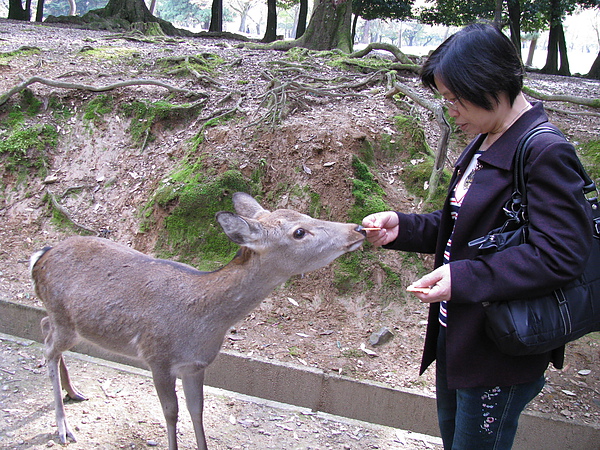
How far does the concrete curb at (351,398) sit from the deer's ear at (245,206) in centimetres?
142

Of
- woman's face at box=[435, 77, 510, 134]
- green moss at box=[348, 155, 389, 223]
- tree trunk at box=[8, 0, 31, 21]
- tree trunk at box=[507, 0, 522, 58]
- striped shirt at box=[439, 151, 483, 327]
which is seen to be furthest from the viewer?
tree trunk at box=[8, 0, 31, 21]

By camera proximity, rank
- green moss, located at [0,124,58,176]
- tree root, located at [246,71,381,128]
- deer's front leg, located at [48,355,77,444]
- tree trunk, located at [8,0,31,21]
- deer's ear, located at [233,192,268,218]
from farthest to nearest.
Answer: tree trunk, located at [8,0,31,21]
green moss, located at [0,124,58,176]
tree root, located at [246,71,381,128]
deer's front leg, located at [48,355,77,444]
deer's ear, located at [233,192,268,218]

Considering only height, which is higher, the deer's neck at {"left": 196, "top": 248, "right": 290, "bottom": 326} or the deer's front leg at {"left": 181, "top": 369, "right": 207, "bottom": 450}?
the deer's neck at {"left": 196, "top": 248, "right": 290, "bottom": 326}

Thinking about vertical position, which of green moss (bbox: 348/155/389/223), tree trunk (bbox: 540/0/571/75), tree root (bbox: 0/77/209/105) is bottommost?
green moss (bbox: 348/155/389/223)

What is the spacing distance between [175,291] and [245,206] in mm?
648

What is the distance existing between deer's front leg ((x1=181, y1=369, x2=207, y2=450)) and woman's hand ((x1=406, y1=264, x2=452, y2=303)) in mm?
1713

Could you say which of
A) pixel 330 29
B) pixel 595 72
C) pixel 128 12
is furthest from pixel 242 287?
pixel 128 12

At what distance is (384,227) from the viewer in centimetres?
255

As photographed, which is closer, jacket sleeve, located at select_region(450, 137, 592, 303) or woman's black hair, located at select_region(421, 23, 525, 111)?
jacket sleeve, located at select_region(450, 137, 592, 303)

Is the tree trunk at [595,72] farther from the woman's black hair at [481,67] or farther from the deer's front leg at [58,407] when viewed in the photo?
the deer's front leg at [58,407]

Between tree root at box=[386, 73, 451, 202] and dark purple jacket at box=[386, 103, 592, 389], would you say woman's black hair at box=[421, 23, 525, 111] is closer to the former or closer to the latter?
dark purple jacket at box=[386, 103, 592, 389]

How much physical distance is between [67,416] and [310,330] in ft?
6.37

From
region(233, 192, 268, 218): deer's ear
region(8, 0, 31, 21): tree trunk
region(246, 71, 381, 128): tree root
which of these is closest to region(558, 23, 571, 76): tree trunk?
region(246, 71, 381, 128): tree root

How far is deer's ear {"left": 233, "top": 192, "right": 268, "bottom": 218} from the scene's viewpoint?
3.13 m
